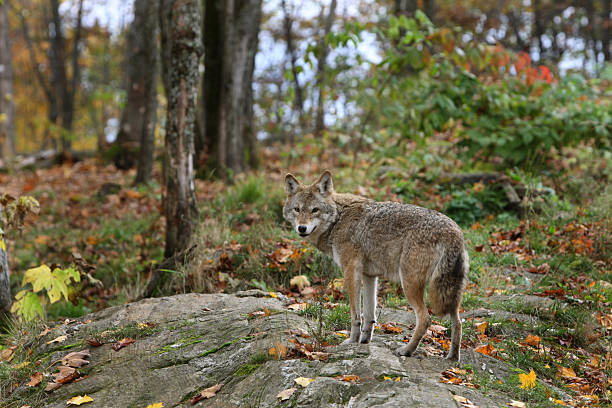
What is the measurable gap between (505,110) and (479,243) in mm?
4120

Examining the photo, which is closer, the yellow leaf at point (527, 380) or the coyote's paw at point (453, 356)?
the yellow leaf at point (527, 380)

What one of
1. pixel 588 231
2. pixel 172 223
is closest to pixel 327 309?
pixel 172 223

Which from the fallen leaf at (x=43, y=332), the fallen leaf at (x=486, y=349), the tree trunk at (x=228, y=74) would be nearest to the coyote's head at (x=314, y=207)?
the fallen leaf at (x=486, y=349)

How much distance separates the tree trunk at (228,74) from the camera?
1312 cm

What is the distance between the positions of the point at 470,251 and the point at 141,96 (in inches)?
494

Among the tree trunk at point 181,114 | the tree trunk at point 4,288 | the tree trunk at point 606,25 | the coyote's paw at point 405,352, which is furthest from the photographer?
the tree trunk at point 606,25

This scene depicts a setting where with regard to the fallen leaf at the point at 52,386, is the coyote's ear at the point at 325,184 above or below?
above

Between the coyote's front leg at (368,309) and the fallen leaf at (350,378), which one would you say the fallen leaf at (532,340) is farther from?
the fallen leaf at (350,378)

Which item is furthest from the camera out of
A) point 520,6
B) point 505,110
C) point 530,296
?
point 520,6

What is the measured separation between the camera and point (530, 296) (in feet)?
22.5

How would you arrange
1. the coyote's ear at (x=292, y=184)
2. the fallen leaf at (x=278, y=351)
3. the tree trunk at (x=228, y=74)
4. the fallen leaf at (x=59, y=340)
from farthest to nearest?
the tree trunk at (x=228, y=74)
the fallen leaf at (x=59, y=340)
the coyote's ear at (x=292, y=184)
the fallen leaf at (x=278, y=351)

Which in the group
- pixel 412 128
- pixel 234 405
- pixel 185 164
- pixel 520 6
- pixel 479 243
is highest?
pixel 520 6

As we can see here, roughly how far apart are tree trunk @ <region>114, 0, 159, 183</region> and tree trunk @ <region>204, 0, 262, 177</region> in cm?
161

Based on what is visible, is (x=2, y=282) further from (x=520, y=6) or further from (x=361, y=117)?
(x=520, y=6)
